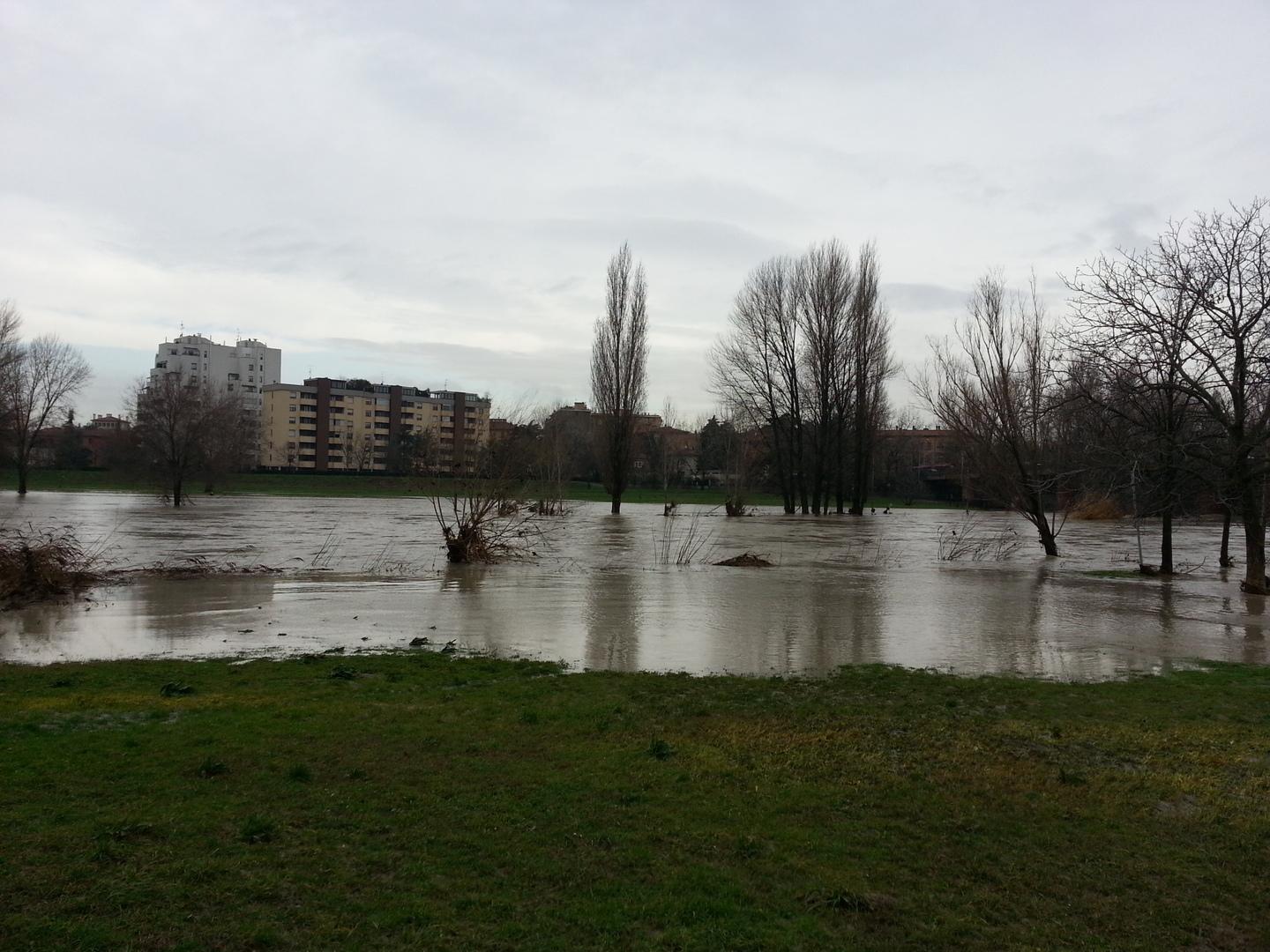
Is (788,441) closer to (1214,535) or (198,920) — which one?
(1214,535)

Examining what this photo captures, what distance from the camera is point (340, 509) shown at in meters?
49.2

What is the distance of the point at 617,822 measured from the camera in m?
→ 4.48

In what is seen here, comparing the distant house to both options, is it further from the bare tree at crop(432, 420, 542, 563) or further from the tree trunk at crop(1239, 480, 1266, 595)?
the tree trunk at crop(1239, 480, 1266, 595)

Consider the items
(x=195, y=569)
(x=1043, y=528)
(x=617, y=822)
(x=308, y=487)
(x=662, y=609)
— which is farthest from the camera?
(x=308, y=487)

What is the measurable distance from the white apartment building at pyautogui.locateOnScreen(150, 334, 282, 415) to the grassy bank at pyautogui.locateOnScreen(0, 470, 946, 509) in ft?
198

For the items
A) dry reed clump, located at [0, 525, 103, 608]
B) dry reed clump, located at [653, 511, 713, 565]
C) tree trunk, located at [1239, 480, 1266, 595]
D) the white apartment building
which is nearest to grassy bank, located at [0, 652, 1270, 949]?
Result: dry reed clump, located at [0, 525, 103, 608]

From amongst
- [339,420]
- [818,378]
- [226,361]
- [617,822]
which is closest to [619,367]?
[818,378]

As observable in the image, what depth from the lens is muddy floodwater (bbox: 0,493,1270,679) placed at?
10.4 m

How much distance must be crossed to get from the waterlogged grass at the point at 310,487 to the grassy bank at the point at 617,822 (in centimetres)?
5524

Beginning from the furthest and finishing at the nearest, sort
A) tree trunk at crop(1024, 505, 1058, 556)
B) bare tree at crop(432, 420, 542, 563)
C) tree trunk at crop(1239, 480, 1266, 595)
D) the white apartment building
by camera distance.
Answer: the white apartment building < tree trunk at crop(1024, 505, 1058, 556) < bare tree at crop(432, 420, 542, 563) < tree trunk at crop(1239, 480, 1266, 595)

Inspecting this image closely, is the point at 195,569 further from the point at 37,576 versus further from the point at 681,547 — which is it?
the point at 681,547

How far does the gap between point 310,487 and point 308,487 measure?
8.8 inches

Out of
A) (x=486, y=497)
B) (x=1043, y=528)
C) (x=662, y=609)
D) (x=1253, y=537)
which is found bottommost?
(x=662, y=609)

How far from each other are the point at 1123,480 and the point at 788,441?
40.3 metres
